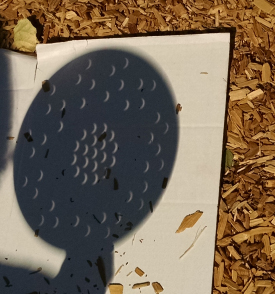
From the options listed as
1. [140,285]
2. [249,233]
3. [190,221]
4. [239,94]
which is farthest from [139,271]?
[239,94]

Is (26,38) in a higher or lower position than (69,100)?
higher

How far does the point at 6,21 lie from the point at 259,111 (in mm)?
939

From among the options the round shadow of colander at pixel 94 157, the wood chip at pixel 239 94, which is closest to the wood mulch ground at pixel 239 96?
the wood chip at pixel 239 94

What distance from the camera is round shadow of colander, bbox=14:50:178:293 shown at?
1.17m

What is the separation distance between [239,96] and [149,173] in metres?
0.36

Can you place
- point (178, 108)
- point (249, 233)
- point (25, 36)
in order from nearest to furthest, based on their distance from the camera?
1. point (249, 233)
2. point (178, 108)
3. point (25, 36)

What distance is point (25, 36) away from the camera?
136 cm

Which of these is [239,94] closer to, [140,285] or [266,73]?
[266,73]

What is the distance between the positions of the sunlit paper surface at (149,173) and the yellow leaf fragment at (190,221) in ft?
0.03

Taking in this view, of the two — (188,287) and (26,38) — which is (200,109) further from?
(26,38)

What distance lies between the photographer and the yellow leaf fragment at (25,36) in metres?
1.35

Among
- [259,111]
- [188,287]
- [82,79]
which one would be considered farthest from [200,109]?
[188,287]

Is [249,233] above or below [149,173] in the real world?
below

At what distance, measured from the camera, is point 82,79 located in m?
1.29
